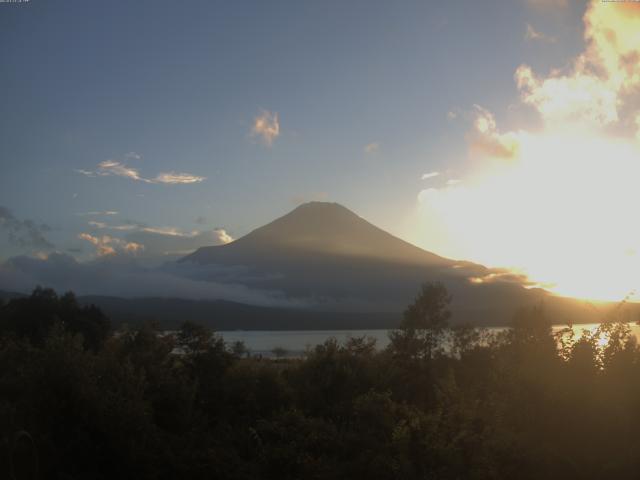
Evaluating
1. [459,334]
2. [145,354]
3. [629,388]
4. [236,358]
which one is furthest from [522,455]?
[459,334]

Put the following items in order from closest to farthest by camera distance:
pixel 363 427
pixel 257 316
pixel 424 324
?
pixel 363 427
pixel 424 324
pixel 257 316

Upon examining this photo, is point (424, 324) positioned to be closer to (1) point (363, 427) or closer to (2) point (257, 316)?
(1) point (363, 427)

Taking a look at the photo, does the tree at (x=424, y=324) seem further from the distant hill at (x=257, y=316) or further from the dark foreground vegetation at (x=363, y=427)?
the distant hill at (x=257, y=316)

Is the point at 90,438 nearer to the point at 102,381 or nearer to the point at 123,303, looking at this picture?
the point at 102,381

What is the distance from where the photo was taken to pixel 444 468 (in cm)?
1081

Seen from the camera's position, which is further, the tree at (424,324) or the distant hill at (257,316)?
the distant hill at (257,316)

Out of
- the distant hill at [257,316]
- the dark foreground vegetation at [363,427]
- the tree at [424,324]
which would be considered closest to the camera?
the dark foreground vegetation at [363,427]

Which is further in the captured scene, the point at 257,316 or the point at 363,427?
the point at 257,316

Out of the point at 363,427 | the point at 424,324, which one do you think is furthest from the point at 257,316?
the point at 363,427

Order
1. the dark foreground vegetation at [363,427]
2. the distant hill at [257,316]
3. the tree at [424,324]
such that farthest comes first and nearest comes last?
the distant hill at [257,316] < the tree at [424,324] < the dark foreground vegetation at [363,427]

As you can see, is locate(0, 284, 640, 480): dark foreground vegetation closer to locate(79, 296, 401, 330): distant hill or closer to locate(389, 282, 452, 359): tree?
locate(389, 282, 452, 359): tree

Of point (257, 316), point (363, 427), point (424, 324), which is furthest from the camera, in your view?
point (257, 316)

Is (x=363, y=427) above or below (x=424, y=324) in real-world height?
below

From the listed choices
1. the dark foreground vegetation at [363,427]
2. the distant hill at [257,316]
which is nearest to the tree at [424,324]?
the dark foreground vegetation at [363,427]
